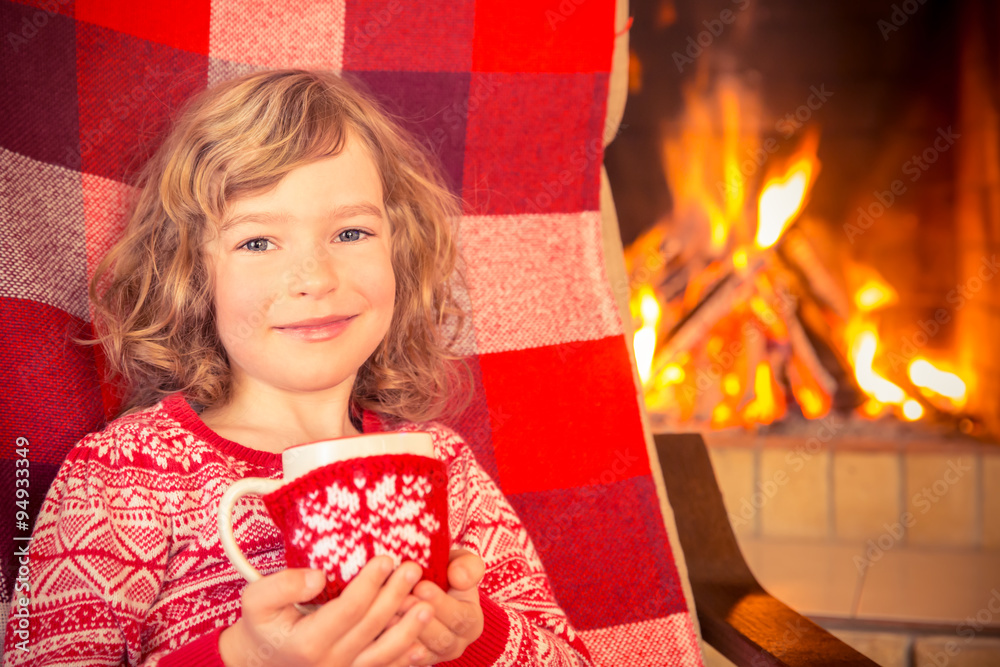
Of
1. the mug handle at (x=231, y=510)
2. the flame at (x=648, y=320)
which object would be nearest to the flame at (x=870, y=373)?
the flame at (x=648, y=320)

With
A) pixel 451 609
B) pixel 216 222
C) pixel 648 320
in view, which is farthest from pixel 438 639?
pixel 648 320

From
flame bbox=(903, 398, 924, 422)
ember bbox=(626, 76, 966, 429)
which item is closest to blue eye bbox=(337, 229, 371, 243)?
ember bbox=(626, 76, 966, 429)

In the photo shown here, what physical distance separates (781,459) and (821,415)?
16 cm

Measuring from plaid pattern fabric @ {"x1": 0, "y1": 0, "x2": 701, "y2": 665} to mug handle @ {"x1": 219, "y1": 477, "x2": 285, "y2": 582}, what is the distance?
0.90 ft

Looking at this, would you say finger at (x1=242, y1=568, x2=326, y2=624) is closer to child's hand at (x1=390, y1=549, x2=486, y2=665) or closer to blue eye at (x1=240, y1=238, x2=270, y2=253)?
child's hand at (x1=390, y1=549, x2=486, y2=665)

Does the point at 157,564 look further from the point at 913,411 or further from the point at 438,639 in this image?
the point at 913,411

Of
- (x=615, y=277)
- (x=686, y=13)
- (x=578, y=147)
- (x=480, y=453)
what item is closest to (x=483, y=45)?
(x=578, y=147)

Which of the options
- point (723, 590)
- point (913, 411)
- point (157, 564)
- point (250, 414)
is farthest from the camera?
point (913, 411)

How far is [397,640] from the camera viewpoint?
487mm

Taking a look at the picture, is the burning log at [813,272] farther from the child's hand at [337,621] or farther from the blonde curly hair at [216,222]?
the child's hand at [337,621]

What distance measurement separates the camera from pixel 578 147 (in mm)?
997

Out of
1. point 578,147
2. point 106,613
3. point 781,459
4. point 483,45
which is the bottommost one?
point 781,459

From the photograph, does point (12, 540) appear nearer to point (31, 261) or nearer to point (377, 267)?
point (31, 261)

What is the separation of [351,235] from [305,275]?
0.07m
